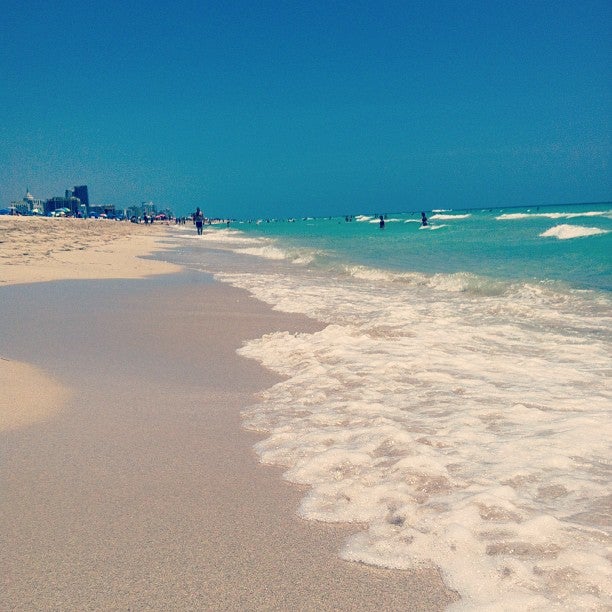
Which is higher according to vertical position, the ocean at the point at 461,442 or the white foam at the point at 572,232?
the white foam at the point at 572,232

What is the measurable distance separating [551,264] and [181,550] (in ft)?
60.8

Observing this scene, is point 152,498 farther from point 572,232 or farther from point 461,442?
point 572,232

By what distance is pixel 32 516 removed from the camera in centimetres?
270

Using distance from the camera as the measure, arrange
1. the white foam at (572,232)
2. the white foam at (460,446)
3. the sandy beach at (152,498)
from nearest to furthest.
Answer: the sandy beach at (152,498) < the white foam at (460,446) < the white foam at (572,232)

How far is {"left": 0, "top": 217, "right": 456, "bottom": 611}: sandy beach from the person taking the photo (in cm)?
214

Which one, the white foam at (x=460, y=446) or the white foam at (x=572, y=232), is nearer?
the white foam at (x=460, y=446)

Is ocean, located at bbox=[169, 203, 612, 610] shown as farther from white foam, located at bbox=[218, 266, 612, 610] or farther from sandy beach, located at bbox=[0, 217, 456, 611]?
sandy beach, located at bbox=[0, 217, 456, 611]

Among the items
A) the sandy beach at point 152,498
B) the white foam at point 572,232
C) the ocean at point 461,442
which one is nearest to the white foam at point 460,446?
the ocean at point 461,442

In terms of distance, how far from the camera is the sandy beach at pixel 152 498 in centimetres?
214

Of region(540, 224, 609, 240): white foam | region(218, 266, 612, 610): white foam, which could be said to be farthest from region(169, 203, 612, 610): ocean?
region(540, 224, 609, 240): white foam

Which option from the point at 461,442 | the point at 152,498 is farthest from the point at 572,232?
the point at 152,498

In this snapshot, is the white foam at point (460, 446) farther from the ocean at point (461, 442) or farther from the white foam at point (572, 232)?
the white foam at point (572, 232)

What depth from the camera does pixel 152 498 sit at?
290 cm

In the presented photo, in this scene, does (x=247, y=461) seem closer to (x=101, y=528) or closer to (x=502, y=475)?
(x=101, y=528)
